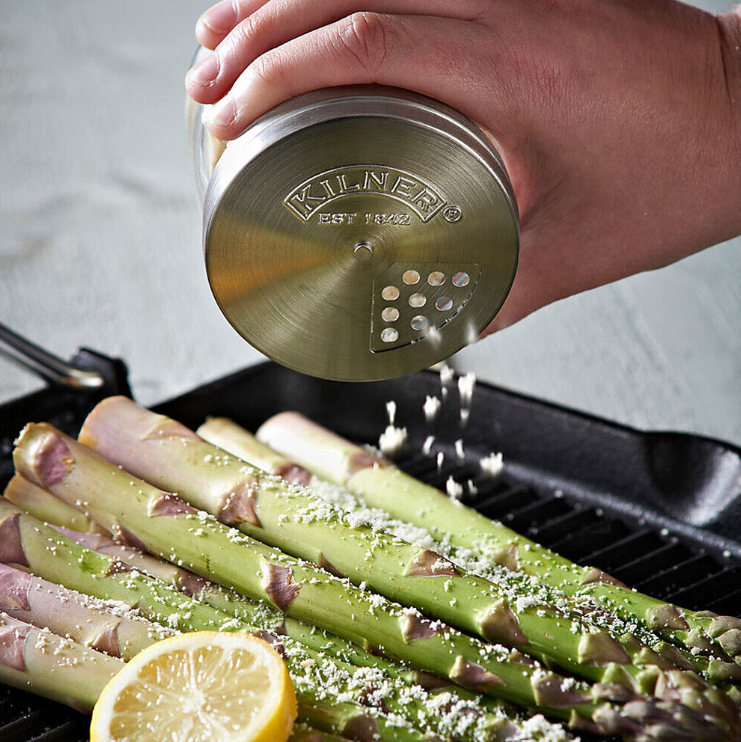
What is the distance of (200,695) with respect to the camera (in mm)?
1349

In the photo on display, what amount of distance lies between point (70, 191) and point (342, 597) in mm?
3107

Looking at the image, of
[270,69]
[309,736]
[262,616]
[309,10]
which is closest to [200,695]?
[309,736]

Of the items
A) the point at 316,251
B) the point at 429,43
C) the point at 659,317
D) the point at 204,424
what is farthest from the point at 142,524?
the point at 659,317

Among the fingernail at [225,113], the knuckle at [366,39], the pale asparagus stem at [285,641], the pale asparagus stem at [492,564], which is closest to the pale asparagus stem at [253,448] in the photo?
the pale asparagus stem at [492,564]

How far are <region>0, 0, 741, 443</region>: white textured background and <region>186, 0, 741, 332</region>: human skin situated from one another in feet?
4.46

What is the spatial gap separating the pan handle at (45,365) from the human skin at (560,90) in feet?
3.17

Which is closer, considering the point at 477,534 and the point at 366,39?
the point at 366,39

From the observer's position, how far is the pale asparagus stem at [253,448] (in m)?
2.08

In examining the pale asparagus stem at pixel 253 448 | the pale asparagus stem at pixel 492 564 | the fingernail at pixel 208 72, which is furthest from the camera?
the pale asparagus stem at pixel 253 448

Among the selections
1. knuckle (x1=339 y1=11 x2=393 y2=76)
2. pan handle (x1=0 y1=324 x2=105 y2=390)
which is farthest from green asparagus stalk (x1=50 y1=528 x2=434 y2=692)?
knuckle (x1=339 y1=11 x2=393 y2=76)

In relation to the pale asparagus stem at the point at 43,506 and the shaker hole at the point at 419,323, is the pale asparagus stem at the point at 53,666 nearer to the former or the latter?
the pale asparagus stem at the point at 43,506

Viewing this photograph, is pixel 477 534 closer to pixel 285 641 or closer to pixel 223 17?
pixel 285 641

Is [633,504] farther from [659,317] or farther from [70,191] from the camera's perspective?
[70,191]

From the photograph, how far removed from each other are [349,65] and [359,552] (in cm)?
83
